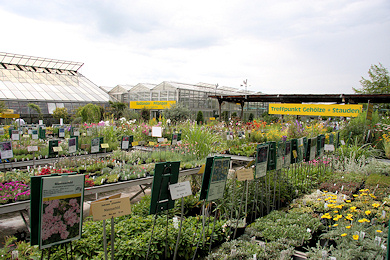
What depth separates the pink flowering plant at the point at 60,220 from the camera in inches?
62.2

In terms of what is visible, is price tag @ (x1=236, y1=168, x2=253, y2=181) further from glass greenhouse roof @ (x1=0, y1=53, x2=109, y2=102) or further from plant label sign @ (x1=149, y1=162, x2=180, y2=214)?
glass greenhouse roof @ (x1=0, y1=53, x2=109, y2=102)

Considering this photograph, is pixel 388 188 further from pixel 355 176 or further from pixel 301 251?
pixel 301 251

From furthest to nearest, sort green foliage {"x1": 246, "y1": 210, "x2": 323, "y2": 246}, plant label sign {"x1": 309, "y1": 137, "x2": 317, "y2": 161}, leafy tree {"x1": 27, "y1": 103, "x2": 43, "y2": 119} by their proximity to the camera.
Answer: leafy tree {"x1": 27, "y1": 103, "x2": 43, "y2": 119} → plant label sign {"x1": 309, "y1": 137, "x2": 317, "y2": 161} → green foliage {"x1": 246, "y1": 210, "x2": 323, "y2": 246}

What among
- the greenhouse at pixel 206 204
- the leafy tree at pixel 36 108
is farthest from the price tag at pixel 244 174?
the leafy tree at pixel 36 108

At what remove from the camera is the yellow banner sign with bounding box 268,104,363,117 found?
12.4 meters

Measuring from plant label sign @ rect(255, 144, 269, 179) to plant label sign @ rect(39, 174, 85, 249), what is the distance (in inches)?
81.3

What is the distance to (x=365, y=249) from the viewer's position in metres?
2.35

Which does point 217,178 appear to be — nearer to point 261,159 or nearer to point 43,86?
point 261,159

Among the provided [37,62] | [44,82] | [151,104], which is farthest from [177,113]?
[37,62]

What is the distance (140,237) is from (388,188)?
365 cm

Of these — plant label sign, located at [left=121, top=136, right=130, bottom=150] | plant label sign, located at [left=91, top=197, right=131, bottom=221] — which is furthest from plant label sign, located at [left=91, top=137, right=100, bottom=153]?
plant label sign, located at [left=91, top=197, right=131, bottom=221]

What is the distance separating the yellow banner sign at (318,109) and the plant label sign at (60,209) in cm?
1271

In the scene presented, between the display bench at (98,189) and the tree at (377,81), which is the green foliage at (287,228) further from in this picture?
the tree at (377,81)

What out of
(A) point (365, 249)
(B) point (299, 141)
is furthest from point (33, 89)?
(A) point (365, 249)
